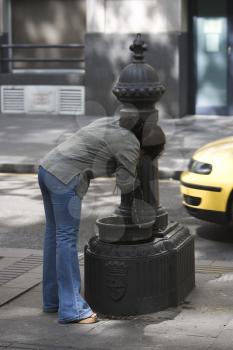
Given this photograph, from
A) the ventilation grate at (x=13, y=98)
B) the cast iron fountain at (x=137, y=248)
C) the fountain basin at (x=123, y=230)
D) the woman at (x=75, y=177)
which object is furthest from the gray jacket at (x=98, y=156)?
the ventilation grate at (x=13, y=98)

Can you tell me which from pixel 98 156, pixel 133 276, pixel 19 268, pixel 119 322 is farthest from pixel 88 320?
pixel 19 268

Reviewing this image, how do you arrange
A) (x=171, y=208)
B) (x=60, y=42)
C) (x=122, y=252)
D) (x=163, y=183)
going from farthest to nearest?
(x=60, y=42) < (x=163, y=183) < (x=171, y=208) < (x=122, y=252)

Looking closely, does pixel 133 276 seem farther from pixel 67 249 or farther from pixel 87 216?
pixel 87 216

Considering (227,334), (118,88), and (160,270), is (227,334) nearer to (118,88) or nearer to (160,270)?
(160,270)

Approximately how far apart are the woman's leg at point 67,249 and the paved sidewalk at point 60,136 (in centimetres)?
662

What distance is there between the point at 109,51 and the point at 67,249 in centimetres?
1263

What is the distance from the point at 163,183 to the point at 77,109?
22.2 ft

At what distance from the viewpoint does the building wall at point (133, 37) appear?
58.3 ft

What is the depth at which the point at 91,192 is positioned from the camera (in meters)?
11.5

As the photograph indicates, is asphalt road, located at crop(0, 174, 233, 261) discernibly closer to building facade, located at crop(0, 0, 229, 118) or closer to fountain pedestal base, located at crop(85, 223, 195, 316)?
fountain pedestal base, located at crop(85, 223, 195, 316)

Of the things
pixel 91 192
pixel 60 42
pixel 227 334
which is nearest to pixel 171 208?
pixel 91 192

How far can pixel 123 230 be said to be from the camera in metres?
6.27

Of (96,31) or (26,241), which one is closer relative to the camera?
(26,241)

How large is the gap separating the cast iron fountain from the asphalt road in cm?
183
